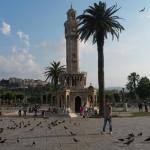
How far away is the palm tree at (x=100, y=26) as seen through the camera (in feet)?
150

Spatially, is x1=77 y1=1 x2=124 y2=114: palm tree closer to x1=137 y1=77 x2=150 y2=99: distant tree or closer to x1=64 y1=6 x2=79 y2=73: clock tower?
x1=64 y1=6 x2=79 y2=73: clock tower

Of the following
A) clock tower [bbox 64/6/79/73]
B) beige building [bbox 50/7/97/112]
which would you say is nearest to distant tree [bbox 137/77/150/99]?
beige building [bbox 50/7/97/112]

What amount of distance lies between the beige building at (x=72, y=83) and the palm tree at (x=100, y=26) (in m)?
27.0

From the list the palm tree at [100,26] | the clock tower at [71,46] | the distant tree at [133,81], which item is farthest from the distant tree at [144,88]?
the palm tree at [100,26]

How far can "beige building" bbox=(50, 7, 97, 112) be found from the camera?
76.4m

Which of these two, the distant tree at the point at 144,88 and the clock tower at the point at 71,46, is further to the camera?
the distant tree at the point at 144,88

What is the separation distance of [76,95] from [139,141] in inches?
2425

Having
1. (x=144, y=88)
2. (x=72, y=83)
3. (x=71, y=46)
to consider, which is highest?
(x=71, y=46)

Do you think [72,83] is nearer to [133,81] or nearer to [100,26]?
[100,26]

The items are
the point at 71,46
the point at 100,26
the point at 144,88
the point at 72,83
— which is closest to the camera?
the point at 100,26

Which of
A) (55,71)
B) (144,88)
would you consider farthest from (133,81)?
(55,71)

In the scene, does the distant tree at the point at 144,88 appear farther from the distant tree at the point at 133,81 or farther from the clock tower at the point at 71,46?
the clock tower at the point at 71,46

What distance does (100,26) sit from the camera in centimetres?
4628

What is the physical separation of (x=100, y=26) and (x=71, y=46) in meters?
35.3
